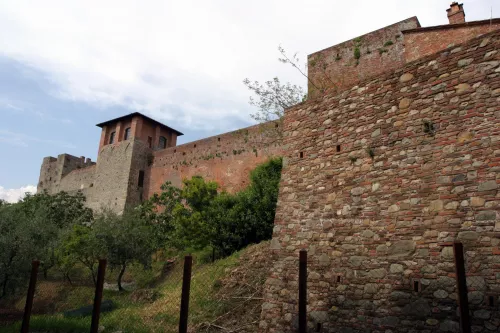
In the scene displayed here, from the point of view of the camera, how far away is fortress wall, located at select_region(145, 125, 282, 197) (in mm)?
21000

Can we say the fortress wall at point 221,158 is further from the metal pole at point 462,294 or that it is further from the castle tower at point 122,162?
the metal pole at point 462,294

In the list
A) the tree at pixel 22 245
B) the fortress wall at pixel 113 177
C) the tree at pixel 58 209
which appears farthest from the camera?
the fortress wall at pixel 113 177

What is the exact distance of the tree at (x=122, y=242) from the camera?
15742 mm

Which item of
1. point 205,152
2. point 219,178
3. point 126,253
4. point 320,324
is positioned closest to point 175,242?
point 126,253

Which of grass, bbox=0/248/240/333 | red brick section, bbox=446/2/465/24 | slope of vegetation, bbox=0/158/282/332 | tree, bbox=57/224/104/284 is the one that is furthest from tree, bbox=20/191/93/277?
red brick section, bbox=446/2/465/24

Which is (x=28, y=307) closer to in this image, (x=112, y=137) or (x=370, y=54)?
(x=370, y=54)

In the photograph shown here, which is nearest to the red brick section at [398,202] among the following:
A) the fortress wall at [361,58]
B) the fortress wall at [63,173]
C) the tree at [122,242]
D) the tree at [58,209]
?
the fortress wall at [361,58]

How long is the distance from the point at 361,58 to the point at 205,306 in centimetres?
1079

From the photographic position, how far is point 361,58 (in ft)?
45.3

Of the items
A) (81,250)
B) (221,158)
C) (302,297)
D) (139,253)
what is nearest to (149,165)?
(221,158)

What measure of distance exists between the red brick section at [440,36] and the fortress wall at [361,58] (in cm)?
113

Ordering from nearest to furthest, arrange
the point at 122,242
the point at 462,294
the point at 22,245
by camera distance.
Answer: the point at 462,294 → the point at 22,245 → the point at 122,242

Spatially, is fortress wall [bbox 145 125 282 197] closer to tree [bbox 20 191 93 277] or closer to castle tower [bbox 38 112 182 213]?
castle tower [bbox 38 112 182 213]

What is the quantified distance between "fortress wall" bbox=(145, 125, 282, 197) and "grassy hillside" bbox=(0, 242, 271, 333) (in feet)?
30.6
